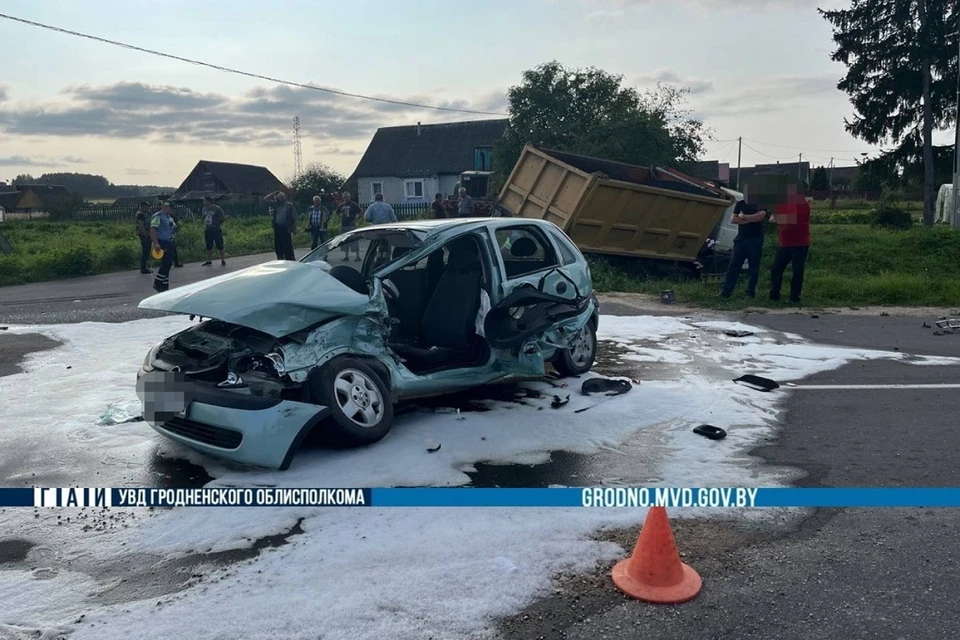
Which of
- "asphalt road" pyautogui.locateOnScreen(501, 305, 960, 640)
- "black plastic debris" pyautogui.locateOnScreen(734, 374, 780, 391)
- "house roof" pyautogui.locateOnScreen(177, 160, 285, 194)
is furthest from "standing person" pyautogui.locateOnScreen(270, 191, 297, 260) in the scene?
"house roof" pyautogui.locateOnScreen(177, 160, 285, 194)

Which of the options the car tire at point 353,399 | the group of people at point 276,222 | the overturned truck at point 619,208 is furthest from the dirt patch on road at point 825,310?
the car tire at point 353,399

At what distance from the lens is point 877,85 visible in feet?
95.0

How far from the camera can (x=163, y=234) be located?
573 inches

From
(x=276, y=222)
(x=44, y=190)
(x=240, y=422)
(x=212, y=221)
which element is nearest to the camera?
(x=240, y=422)

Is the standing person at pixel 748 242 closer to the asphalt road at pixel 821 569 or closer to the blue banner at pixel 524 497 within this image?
the asphalt road at pixel 821 569

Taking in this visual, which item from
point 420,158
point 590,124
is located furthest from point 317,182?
point 590,124

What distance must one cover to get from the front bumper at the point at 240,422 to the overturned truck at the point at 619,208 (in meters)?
9.08

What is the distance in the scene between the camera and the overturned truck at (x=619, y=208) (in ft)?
42.9

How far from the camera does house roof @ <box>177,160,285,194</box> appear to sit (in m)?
68.0

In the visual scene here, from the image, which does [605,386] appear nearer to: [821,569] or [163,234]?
[821,569]

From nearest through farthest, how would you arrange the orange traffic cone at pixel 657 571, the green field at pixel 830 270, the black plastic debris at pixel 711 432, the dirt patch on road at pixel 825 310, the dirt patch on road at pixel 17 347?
the orange traffic cone at pixel 657 571 < the black plastic debris at pixel 711 432 < the dirt patch on road at pixel 17 347 < the dirt patch on road at pixel 825 310 < the green field at pixel 830 270

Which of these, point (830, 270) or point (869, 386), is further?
point (830, 270)

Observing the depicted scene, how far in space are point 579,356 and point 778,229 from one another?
6024mm

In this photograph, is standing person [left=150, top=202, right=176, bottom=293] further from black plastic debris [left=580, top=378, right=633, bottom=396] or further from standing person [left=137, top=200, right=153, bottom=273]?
black plastic debris [left=580, top=378, right=633, bottom=396]
